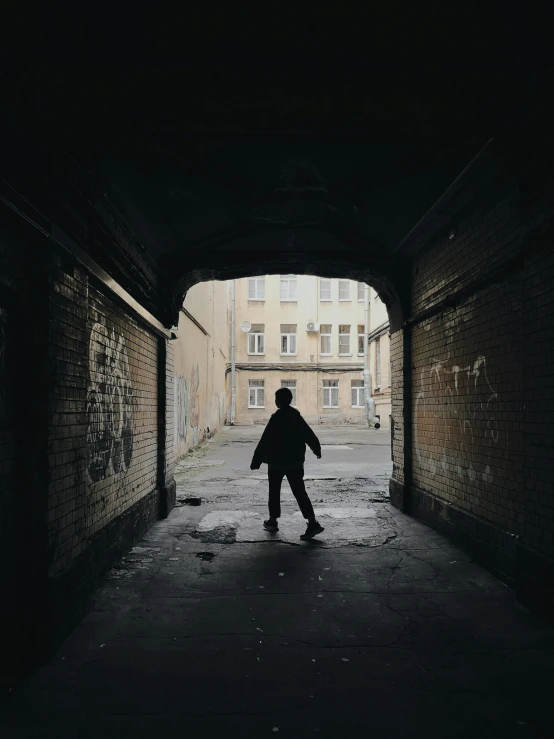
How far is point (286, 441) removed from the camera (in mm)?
6391

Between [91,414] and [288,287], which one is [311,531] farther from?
[288,287]

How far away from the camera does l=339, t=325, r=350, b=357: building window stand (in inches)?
1236

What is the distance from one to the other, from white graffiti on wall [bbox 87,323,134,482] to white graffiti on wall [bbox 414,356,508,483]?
356cm

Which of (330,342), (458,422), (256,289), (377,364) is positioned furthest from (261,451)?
(256,289)

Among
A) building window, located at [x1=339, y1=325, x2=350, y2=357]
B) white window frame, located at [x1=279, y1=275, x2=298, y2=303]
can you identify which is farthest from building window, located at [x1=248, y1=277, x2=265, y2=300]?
building window, located at [x1=339, y1=325, x2=350, y2=357]

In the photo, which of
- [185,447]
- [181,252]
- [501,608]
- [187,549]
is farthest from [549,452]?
[185,447]

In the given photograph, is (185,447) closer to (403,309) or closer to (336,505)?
(336,505)

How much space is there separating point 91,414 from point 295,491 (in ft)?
8.96

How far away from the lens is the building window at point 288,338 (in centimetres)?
3109

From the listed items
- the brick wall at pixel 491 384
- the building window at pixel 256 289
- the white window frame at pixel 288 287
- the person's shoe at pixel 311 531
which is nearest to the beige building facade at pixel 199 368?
the building window at pixel 256 289

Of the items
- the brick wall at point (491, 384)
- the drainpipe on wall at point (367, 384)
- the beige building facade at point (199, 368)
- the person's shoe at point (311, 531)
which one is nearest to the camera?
the brick wall at point (491, 384)

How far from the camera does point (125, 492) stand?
5629 mm

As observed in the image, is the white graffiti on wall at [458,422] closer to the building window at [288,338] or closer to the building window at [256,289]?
the building window at [288,338]

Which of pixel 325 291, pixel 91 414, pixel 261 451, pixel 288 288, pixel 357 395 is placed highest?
pixel 288 288
